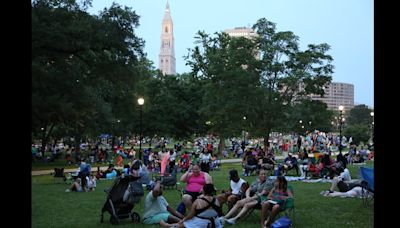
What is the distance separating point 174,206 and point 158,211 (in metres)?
2.80

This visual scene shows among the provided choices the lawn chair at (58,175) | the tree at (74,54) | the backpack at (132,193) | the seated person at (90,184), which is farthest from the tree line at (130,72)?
the backpack at (132,193)

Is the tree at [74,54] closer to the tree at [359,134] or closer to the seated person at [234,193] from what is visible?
the seated person at [234,193]

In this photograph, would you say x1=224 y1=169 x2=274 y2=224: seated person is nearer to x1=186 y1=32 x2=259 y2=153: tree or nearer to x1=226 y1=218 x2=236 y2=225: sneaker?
x1=226 y1=218 x2=236 y2=225: sneaker

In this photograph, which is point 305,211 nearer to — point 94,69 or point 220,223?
point 220,223

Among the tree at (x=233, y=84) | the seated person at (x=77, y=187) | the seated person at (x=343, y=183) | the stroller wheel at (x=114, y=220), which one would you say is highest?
the tree at (x=233, y=84)

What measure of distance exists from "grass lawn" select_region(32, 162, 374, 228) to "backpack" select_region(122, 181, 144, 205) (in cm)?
50

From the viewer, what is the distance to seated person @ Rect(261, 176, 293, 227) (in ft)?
30.2

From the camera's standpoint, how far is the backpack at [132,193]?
10.4m

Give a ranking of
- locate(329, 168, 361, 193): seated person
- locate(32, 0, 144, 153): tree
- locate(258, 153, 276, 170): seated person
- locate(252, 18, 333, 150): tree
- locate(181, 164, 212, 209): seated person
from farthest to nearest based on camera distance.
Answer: locate(252, 18, 333, 150): tree < locate(32, 0, 144, 153): tree < locate(258, 153, 276, 170): seated person < locate(329, 168, 361, 193): seated person < locate(181, 164, 212, 209): seated person

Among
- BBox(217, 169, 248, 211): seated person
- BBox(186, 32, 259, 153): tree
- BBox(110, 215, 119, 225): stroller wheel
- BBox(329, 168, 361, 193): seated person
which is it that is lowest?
BBox(110, 215, 119, 225): stroller wheel

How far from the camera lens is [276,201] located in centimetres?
941

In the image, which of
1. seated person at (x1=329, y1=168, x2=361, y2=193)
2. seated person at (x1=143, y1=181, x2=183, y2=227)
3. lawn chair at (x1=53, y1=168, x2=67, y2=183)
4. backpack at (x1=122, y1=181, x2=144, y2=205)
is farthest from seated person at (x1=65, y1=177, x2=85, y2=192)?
seated person at (x1=329, y1=168, x2=361, y2=193)

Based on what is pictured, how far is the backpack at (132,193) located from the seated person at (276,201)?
3195mm

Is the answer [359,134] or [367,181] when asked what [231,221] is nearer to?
[367,181]
